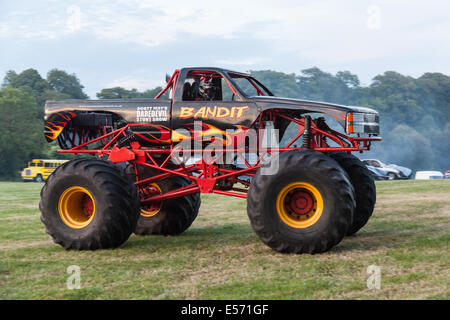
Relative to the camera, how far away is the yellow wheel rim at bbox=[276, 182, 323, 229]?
728cm

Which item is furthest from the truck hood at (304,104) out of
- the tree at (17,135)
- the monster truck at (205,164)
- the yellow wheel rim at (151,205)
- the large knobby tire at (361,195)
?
the tree at (17,135)

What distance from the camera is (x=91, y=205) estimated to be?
8.22 metres

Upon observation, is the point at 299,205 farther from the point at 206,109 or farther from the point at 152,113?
the point at 152,113

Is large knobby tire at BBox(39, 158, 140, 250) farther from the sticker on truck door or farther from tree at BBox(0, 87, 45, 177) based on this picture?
tree at BBox(0, 87, 45, 177)

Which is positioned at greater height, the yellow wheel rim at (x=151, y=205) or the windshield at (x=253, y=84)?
the windshield at (x=253, y=84)

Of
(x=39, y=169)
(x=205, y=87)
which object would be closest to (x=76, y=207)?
(x=205, y=87)

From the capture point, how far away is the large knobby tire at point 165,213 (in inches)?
375

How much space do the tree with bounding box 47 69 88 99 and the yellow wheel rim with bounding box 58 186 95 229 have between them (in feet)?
219

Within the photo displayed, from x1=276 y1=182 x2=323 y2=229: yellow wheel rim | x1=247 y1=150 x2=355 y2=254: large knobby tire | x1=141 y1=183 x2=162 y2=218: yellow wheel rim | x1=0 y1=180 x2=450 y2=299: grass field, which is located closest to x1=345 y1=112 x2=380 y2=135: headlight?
x1=247 y1=150 x2=355 y2=254: large knobby tire

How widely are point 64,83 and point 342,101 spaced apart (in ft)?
138

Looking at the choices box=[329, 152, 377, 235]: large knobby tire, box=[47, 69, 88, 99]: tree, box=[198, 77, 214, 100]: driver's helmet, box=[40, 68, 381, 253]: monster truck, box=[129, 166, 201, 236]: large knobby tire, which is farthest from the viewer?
box=[47, 69, 88, 99]: tree

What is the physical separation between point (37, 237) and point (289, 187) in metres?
4.63

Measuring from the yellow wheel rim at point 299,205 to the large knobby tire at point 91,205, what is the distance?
2.07 meters

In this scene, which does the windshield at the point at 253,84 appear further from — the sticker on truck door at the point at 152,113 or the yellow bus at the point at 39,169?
the yellow bus at the point at 39,169
